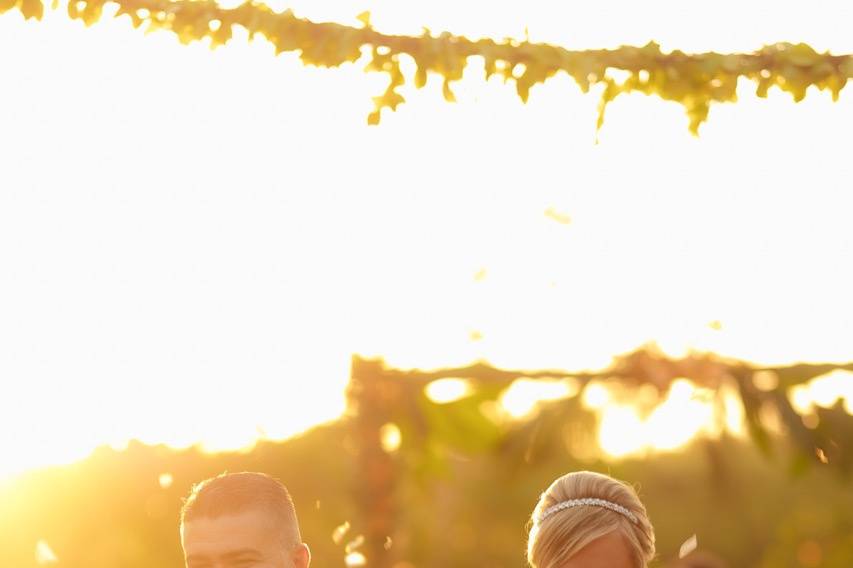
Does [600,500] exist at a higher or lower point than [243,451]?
higher

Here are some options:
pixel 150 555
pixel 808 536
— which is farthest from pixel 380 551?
pixel 808 536

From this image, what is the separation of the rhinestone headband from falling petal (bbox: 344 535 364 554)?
3286 millimetres

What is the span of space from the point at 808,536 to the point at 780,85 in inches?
1728

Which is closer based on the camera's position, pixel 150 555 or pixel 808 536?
pixel 150 555

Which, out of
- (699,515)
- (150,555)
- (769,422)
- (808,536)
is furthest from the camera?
(699,515)

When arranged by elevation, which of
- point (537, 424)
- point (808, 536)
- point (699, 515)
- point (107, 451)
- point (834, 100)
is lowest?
point (699, 515)

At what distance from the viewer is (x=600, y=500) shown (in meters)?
5.94

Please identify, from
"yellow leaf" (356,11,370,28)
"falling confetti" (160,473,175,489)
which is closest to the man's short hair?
"yellow leaf" (356,11,370,28)

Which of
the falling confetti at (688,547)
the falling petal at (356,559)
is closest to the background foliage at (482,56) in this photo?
Answer: the falling confetti at (688,547)

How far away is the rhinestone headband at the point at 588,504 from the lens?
5.88 metres

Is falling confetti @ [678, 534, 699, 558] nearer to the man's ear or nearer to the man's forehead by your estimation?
the man's ear

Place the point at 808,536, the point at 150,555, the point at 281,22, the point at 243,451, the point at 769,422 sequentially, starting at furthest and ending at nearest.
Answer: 1. the point at 808,536
2. the point at 243,451
3. the point at 150,555
4. the point at 769,422
5. the point at 281,22

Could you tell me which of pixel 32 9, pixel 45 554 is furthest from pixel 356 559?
pixel 45 554

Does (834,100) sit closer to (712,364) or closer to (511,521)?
(712,364)
